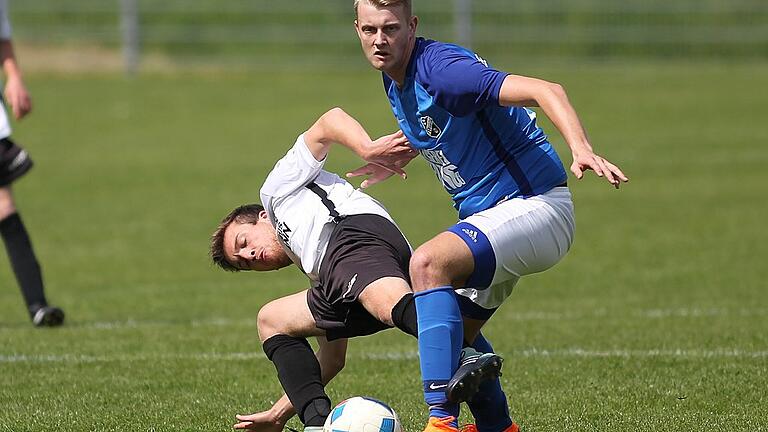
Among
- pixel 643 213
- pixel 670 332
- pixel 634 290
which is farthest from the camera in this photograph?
pixel 643 213

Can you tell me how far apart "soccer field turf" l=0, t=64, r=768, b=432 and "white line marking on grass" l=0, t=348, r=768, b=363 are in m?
0.03

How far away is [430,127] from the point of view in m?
5.20

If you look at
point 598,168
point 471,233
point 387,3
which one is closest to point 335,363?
point 471,233

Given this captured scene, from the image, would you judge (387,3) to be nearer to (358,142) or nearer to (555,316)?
(358,142)

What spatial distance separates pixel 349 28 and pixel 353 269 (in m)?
21.9

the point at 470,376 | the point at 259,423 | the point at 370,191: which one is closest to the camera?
the point at 470,376

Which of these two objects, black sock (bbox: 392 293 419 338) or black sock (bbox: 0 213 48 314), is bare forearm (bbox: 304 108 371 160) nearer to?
black sock (bbox: 392 293 419 338)

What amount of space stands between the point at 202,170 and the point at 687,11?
39.1 feet

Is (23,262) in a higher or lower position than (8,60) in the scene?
lower

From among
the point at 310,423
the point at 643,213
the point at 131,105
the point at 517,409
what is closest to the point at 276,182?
the point at 310,423

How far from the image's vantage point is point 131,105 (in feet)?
79.0

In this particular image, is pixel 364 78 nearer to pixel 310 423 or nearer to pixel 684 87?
pixel 684 87

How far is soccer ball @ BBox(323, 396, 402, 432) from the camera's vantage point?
16.3ft

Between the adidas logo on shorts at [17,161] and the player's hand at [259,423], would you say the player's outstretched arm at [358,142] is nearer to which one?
the player's hand at [259,423]
